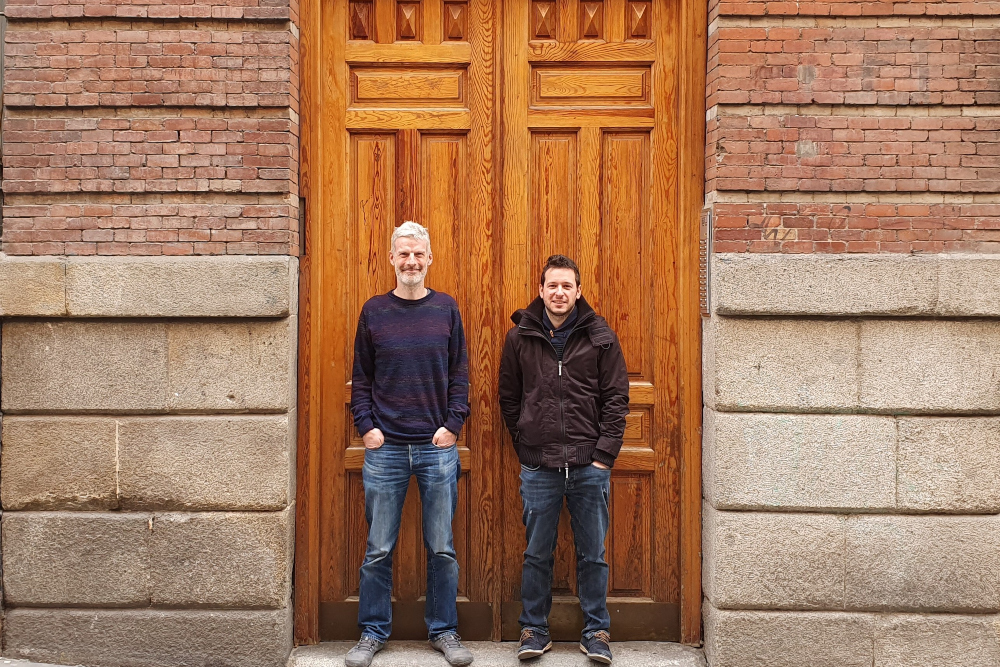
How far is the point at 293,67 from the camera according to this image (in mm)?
4551

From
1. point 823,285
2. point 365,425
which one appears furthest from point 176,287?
point 823,285

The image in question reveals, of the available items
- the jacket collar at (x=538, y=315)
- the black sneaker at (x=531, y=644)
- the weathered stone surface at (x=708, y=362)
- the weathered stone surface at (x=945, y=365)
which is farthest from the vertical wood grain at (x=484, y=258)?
the weathered stone surface at (x=945, y=365)

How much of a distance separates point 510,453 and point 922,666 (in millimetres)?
2463

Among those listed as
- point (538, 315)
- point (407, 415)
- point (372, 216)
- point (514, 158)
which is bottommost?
point (407, 415)

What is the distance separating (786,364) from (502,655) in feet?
7.28

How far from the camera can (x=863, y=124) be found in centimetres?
443

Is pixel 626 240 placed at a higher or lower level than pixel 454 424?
higher

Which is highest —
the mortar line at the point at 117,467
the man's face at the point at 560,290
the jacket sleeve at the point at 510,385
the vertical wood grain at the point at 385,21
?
the vertical wood grain at the point at 385,21

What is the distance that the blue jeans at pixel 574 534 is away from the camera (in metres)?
4.39

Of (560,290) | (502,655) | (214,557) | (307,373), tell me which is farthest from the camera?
(307,373)

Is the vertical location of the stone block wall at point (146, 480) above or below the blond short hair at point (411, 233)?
below

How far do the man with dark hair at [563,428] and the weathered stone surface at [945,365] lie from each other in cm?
148

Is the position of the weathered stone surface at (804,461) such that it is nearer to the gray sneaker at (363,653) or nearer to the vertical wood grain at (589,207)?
the vertical wood grain at (589,207)

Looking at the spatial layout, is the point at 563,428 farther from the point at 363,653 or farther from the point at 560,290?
the point at 363,653
